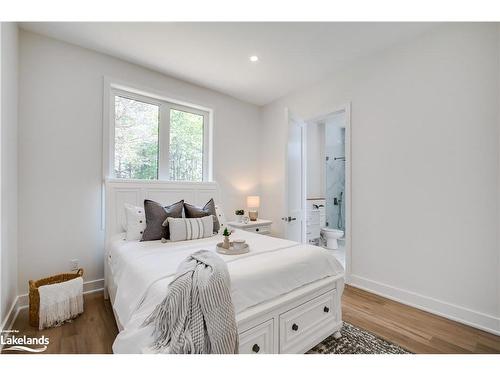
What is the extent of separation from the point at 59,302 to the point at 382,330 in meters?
2.74

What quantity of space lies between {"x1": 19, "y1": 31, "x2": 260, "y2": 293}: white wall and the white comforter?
81 centimetres

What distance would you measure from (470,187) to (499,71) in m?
0.96

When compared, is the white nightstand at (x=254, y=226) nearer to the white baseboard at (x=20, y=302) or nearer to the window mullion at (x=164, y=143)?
the window mullion at (x=164, y=143)

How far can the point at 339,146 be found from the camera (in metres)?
5.87

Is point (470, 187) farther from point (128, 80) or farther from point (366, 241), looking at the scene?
point (128, 80)

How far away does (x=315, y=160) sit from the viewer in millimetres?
5352

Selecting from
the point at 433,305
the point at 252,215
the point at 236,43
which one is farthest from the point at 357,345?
the point at 236,43

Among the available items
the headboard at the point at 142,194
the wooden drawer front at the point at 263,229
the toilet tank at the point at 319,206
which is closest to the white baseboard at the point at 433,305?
the wooden drawer front at the point at 263,229

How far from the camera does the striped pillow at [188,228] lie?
7.67 ft

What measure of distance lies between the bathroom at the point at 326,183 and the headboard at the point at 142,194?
89.3 inches

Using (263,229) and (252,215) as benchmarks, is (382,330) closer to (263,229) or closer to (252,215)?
(263,229)

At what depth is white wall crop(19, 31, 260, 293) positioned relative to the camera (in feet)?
7.83

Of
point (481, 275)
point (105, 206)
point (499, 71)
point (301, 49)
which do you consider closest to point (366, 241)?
point (481, 275)

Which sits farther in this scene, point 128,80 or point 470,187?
point 128,80
